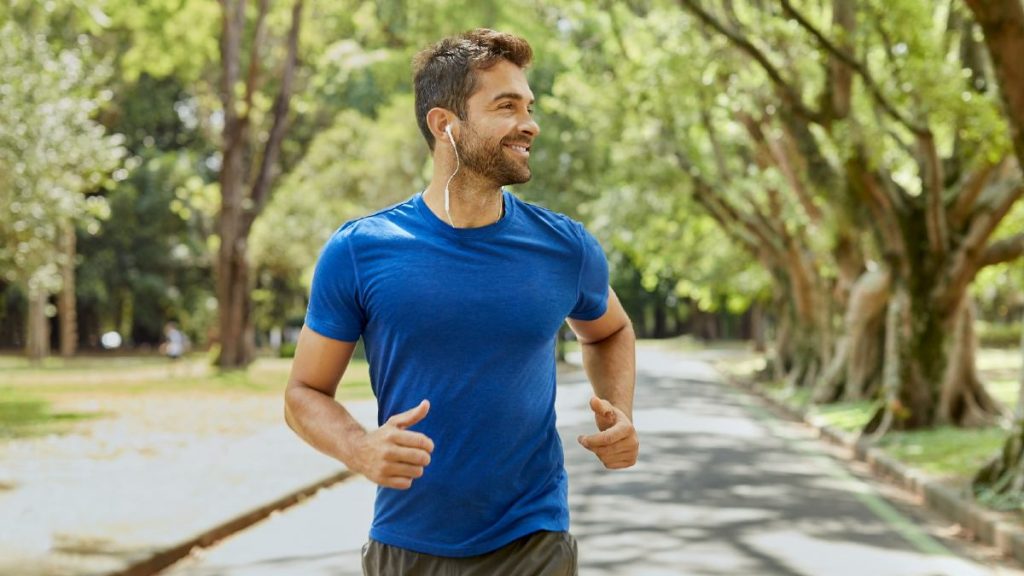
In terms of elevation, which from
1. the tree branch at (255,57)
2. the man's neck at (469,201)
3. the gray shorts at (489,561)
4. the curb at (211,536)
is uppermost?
the tree branch at (255,57)

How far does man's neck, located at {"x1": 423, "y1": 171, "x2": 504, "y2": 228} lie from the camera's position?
316 cm

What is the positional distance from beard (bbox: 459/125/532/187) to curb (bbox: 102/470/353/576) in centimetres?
567

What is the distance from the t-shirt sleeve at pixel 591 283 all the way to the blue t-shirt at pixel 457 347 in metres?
0.09

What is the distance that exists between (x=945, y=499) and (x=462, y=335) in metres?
9.86

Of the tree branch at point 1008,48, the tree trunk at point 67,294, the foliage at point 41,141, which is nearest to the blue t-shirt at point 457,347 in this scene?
the tree branch at point 1008,48

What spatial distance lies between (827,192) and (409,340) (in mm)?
18421

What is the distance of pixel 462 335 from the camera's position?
299 cm

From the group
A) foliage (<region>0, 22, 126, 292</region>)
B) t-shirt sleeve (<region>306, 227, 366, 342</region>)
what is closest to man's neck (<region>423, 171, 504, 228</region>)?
t-shirt sleeve (<region>306, 227, 366, 342</region>)

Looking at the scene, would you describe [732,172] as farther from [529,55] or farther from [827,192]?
[529,55]

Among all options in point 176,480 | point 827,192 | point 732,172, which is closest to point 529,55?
point 176,480

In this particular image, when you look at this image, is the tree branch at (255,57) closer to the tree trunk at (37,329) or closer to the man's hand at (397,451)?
the tree trunk at (37,329)

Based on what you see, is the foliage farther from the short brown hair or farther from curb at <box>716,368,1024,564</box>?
the short brown hair

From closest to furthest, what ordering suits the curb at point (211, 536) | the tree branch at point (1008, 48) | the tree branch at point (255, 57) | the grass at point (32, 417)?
the curb at point (211, 536) → the tree branch at point (1008, 48) → the grass at point (32, 417) → the tree branch at point (255, 57)

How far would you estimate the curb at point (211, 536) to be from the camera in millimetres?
8695
